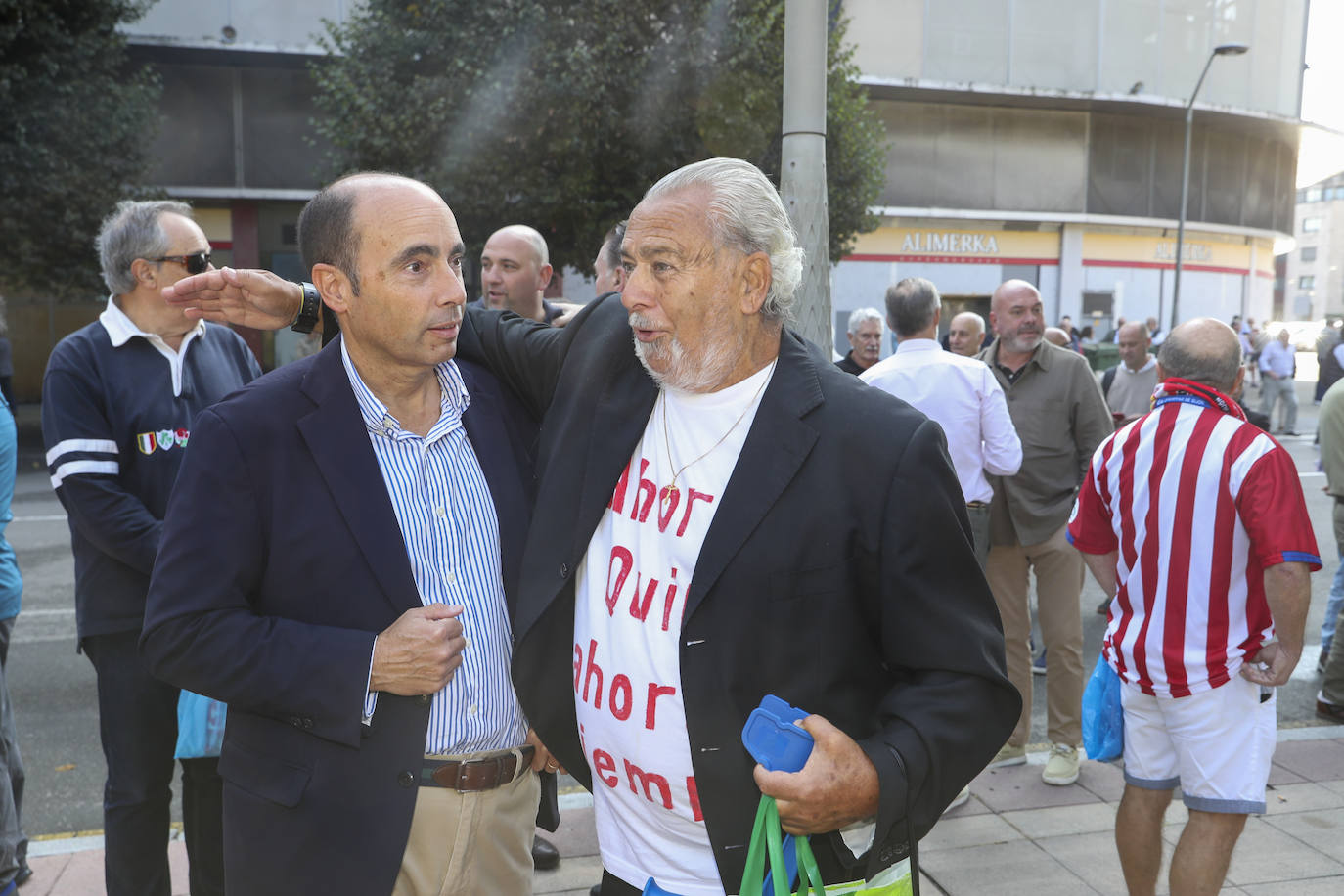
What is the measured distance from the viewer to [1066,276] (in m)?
28.2

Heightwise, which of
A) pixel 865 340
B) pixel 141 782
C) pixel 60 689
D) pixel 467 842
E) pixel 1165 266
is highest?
pixel 1165 266

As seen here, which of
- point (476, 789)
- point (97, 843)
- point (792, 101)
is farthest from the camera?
point (792, 101)

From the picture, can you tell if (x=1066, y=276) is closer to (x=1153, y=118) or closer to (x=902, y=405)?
(x=1153, y=118)

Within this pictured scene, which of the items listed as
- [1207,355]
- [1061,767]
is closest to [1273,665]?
[1207,355]

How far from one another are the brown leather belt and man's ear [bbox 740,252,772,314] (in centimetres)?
104

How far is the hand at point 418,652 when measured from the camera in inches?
75.5

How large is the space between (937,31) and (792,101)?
2384 centimetres

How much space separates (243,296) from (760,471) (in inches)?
49.1

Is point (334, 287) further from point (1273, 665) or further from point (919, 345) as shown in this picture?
point (919, 345)

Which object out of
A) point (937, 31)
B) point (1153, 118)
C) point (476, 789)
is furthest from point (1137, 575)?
point (1153, 118)

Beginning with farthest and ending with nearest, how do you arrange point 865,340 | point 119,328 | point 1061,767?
point 865,340
point 1061,767
point 119,328

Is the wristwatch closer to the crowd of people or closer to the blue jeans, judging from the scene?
the crowd of people

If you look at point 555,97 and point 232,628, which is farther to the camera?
point 555,97

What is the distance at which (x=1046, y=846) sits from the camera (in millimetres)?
3881
